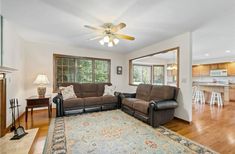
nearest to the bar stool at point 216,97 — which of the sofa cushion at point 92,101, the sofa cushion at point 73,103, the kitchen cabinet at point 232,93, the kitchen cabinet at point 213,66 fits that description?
the kitchen cabinet at point 232,93

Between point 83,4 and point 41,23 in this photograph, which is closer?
point 83,4

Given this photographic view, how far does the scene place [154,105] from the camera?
2836 mm

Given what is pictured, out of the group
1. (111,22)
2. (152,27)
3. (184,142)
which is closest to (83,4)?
(111,22)

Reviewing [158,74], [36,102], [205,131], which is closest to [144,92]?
[205,131]

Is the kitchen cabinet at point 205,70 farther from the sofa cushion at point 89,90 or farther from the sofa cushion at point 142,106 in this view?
the sofa cushion at point 89,90

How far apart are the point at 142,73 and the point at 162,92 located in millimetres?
4148

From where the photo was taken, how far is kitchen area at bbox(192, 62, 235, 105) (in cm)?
568

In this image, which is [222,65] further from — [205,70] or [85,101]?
[85,101]

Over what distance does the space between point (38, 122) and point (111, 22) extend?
3.18m

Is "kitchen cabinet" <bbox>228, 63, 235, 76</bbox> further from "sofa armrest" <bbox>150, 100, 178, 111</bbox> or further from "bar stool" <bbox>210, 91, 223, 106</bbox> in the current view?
"sofa armrest" <bbox>150, 100, 178, 111</bbox>

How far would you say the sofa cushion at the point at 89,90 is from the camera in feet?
14.6

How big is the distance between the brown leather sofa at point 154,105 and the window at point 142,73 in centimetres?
314

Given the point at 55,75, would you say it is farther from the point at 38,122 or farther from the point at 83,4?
the point at 83,4

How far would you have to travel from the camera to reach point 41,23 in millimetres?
2834
